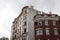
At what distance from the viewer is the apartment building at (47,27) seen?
5172 cm

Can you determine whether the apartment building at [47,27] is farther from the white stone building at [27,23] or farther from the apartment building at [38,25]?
the white stone building at [27,23]

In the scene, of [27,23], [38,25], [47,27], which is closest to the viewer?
[47,27]

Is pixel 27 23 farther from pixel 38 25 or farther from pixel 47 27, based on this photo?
pixel 47 27

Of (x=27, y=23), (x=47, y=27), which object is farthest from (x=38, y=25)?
(x=27, y=23)

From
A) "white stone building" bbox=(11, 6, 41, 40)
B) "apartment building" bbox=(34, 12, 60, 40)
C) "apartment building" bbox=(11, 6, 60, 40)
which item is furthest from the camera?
"white stone building" bbox=(11, 6, 41, 40)

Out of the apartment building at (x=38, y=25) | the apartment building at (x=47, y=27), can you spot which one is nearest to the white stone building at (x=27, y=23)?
the apartment building at (x=38, y=25)

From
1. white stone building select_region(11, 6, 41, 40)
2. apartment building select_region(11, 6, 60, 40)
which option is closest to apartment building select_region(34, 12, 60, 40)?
apartment building select_region(11, 6, 60, 40)

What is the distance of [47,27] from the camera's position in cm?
5269

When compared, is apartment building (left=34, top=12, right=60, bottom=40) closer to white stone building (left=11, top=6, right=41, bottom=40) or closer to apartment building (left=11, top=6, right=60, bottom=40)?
apartment building (left=11, top=6, right=60, bottom=40)

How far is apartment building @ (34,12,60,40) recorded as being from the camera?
5172 centimetres

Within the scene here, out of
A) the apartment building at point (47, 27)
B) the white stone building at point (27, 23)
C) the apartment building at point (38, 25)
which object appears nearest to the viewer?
the apartment building at point (47, 27)

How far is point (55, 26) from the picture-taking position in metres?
53.1

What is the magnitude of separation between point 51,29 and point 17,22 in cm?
2054

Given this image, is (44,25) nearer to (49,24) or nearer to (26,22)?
(49,24)
